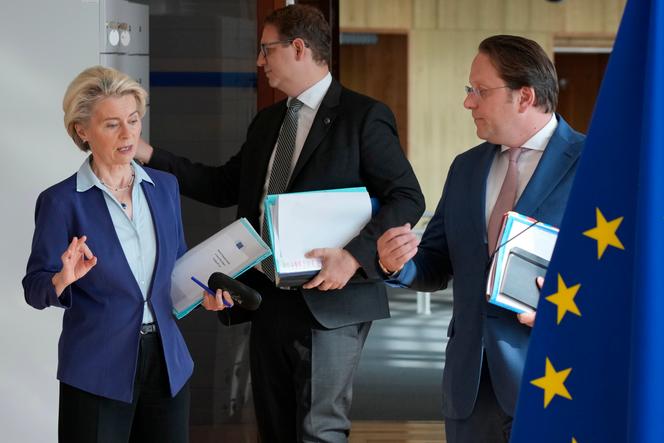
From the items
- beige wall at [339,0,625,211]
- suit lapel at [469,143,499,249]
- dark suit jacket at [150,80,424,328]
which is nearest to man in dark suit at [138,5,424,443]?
dark suit jacket at [150,80,424,328]

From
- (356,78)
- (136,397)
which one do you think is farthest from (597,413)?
(356,78)

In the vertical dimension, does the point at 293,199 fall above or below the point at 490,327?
above

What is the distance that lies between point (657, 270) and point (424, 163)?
10384 mm

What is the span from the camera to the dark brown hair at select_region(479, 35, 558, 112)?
2.25 m

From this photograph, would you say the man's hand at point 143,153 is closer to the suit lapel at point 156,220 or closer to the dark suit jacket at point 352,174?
the dark suit jacket at point 352,174

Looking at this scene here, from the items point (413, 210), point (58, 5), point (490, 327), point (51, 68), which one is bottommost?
point (490, 327)

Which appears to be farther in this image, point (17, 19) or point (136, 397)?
point (17, 19)

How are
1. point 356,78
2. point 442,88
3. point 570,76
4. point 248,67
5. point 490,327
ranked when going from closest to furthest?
1. point 490,327
2. point 248,67
3. point 442,88
4. point 356,78
5. point 570,76

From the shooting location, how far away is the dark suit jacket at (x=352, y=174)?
9.34 feet

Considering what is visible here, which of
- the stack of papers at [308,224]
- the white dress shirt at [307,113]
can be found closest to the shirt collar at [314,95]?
the white dress shirt at [307,113]

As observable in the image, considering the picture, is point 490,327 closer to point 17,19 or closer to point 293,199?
point 293,199

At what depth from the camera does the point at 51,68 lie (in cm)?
320

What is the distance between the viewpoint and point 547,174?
7.25 feet

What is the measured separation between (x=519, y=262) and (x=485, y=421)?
40 centimetres
